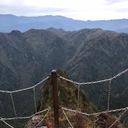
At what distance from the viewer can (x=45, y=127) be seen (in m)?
15.6

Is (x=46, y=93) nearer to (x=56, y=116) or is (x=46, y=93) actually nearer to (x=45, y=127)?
→ (x=45, y=127)

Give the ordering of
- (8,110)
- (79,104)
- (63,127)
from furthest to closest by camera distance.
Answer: (8,110)
(79,104)
(63,127)

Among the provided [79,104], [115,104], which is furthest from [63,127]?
[115,104]

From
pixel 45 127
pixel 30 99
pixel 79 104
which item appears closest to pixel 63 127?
pixel 45 127

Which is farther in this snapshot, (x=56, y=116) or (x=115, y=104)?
(x=115, y=104)

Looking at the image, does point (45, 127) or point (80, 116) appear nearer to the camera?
point (45, 127)

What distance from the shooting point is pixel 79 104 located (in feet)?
86.5

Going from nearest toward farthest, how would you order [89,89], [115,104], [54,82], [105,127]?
[54,82]
[105,127]
[115,104]
[89,89]

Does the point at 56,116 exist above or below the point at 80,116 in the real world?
above

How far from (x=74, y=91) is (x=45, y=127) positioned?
14449mm

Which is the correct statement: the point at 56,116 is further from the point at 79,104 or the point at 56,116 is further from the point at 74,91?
the point at 74,91

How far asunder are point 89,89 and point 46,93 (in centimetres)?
16473

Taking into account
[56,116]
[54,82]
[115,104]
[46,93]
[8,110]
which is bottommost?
[8,110]

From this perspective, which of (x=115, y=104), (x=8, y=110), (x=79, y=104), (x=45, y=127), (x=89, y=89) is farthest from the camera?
(x=89, y=89)
